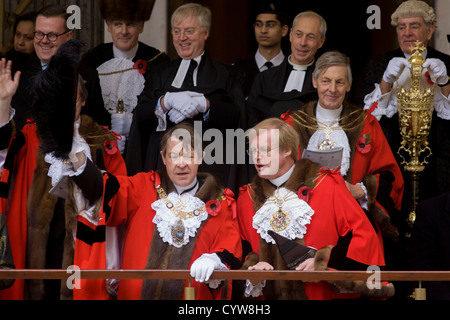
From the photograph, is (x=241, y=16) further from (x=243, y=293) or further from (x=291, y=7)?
(x=243, y=293)

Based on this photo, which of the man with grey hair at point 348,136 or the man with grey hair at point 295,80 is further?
the man with grey hair at point 295,80

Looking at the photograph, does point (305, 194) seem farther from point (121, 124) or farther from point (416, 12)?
point (416, 12)

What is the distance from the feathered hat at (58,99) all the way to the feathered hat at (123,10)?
1.93 metres

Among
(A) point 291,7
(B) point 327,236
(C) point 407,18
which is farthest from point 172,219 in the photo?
(A) point 291,7

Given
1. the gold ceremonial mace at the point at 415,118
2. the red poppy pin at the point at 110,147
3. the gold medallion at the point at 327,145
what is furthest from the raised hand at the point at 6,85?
the gold ceremonial mace at the point at 415,118

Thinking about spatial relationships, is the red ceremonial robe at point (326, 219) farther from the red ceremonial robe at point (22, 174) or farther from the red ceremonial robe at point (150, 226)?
the red ceremonial robe at point (22, 174)

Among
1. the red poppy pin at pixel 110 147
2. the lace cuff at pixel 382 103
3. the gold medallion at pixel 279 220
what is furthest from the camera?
the lace cuff at pixel 382 103

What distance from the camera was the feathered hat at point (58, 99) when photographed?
14.9 ft

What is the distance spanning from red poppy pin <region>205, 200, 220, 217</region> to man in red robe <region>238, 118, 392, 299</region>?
0.57ft

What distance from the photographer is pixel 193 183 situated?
5.18 meters

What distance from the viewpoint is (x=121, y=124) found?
627 centimetres

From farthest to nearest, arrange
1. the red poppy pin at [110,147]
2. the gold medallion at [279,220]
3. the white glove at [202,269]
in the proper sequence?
the red poppy pin at [110,147] → the gold medallion at [279,220] → the white glove at [202,269]

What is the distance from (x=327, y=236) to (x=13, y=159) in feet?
5.86

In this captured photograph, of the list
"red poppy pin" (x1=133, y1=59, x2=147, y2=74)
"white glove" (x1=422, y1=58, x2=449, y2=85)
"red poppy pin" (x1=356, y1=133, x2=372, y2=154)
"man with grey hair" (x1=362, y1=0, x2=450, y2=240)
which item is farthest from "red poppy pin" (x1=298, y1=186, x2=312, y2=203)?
"red poppy pin" (x1=133, y1=59, x2=147, y2=74)
